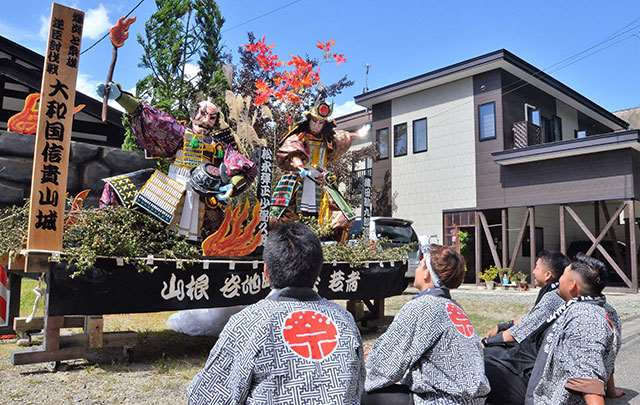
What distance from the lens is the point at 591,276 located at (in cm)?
325

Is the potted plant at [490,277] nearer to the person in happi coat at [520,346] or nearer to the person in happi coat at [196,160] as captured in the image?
the person in happi coat at [196,160]

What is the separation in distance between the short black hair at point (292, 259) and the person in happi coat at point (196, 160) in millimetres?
3622

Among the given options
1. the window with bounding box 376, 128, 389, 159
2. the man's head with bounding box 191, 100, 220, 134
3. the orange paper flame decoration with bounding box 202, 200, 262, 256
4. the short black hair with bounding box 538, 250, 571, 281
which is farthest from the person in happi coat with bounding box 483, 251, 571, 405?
the window with bounding box 376, 128, 389, 159

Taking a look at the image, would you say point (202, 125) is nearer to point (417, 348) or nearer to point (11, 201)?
point (417, 348)

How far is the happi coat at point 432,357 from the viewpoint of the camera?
101 inches

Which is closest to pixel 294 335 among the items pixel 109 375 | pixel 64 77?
pixel 109 375

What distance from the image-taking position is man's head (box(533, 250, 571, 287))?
13.0 ft

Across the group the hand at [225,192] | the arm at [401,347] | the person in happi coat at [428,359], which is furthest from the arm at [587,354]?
the hand at [225,192]

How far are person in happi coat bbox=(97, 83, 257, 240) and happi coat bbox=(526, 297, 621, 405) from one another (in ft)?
12.3

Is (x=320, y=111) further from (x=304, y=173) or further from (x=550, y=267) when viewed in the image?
(x=550, y=267)

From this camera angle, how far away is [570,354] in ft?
10.0

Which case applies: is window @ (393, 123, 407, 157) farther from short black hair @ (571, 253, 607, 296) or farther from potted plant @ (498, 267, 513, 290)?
short black hair @ (571, 253, 607, 296)

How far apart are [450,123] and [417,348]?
14802 millimetres

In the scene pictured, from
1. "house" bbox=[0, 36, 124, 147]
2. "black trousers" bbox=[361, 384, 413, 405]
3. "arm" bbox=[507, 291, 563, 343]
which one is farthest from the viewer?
"house" bbox=[0, 36, 124, 147]
